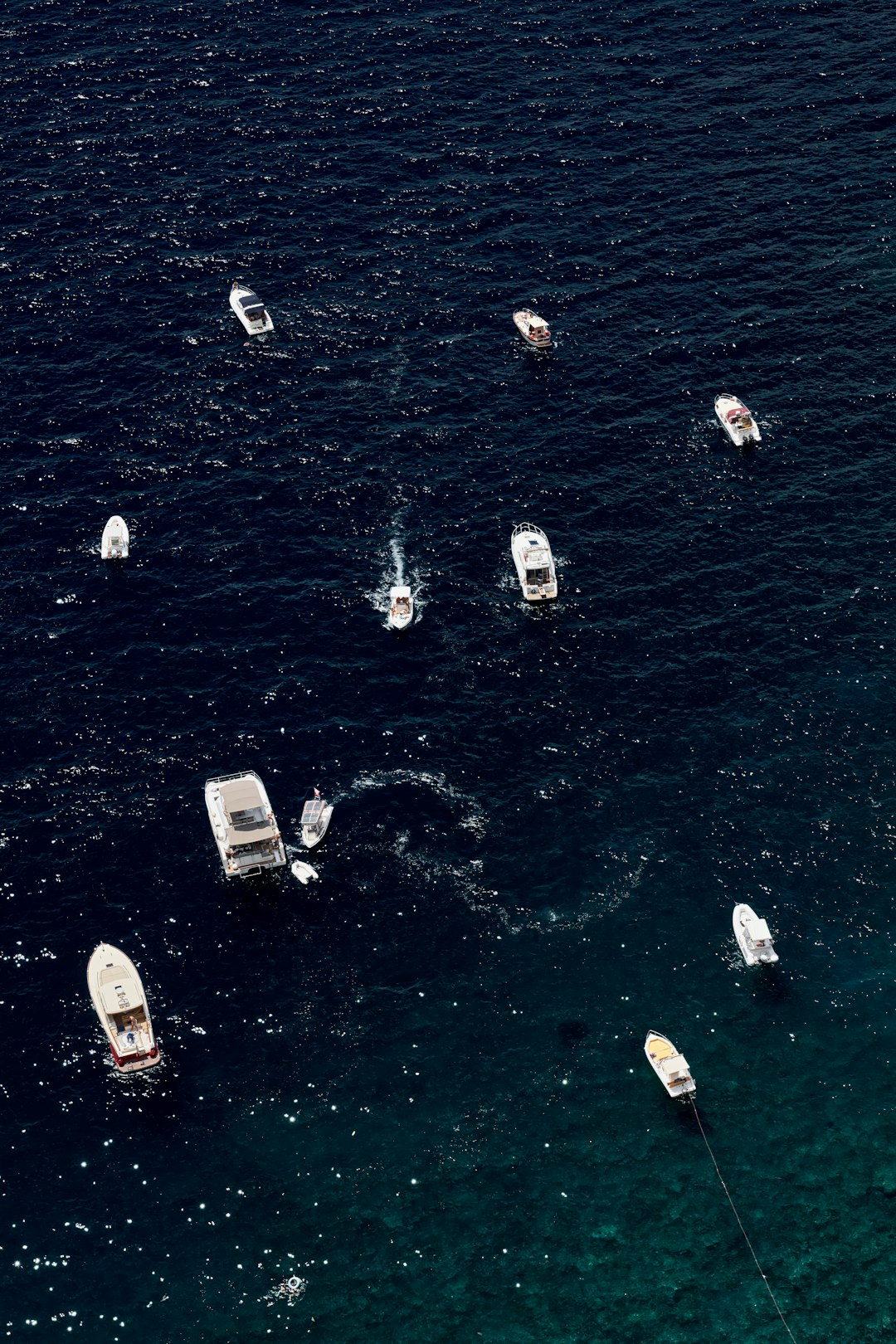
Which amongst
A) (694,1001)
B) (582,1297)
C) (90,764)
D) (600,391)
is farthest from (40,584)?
(582,1297)

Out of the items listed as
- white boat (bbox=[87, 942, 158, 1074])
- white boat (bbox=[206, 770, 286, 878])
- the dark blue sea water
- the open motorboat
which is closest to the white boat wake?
the dark blue sea water

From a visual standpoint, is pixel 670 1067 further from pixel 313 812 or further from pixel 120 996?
pixel 120 996

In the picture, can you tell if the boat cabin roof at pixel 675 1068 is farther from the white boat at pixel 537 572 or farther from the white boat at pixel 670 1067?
the white boat at pixel 537 572

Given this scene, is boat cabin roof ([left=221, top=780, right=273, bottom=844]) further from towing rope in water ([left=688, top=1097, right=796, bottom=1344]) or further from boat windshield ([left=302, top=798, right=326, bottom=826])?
towing rope in water ([left=688, top=1097, right=796, bottom=1344])

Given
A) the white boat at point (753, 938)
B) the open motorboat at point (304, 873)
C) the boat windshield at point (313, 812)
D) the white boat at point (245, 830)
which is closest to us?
the white boat at point (753, 938)

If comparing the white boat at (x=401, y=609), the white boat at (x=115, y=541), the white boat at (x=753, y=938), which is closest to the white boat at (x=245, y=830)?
the white boat at (x=401, y=609)

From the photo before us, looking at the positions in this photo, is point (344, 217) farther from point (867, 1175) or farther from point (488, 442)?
point (867, 1175)

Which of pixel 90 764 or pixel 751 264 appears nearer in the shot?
pixel 90 764
